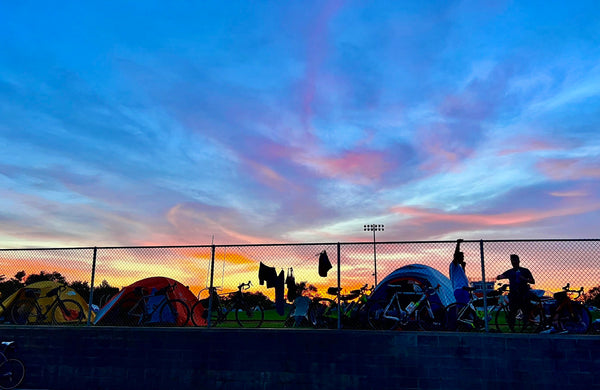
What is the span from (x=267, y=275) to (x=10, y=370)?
6008mm

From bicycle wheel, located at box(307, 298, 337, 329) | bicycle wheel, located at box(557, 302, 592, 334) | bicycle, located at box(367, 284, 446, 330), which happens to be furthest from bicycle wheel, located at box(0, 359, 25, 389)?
bicycle wheel, located at box(557, 302, 592, 334)

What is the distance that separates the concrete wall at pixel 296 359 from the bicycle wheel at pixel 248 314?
186cm

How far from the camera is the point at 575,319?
9648 mm

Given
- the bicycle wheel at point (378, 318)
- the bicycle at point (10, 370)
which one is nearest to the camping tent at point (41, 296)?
the bicycle at point (10, 370)

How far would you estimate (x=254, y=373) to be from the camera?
8961 millimetres

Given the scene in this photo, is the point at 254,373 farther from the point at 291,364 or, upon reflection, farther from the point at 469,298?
the point at 469,298

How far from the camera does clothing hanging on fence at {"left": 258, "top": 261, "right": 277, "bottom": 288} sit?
1050cm

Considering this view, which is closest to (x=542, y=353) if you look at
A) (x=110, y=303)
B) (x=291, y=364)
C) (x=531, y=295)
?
(x=531, y=295)

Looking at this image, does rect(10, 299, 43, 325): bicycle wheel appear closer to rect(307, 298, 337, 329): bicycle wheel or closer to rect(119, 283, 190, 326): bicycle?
rect(119, 283, 190, 326): bicycle

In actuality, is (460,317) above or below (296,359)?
above

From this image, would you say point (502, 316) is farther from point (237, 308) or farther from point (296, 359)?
point (237, 308)

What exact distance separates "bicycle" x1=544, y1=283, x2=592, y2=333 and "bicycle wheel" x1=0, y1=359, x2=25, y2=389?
37.9ft

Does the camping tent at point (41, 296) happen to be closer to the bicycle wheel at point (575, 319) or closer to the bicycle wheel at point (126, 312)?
the bicycle wheel at point (126, 312)

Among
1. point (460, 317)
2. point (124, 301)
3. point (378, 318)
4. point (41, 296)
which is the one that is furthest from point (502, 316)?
point (41, 296)
